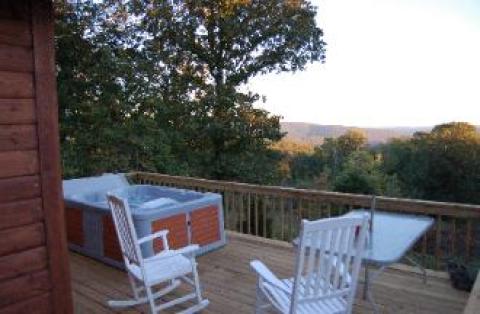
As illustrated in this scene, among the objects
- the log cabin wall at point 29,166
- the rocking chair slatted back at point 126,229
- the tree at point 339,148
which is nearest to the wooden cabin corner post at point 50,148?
the log cabin wall at point 29,166

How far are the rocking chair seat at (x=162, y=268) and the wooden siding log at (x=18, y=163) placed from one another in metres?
1.35

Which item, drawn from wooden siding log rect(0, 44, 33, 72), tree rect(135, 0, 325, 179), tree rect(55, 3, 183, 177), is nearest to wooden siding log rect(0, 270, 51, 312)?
wooden siding log rect(0, 44, 33, 72)

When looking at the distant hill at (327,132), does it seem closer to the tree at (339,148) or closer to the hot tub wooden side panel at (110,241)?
the tree at (339,148)

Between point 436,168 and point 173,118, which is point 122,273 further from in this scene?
point 436,168

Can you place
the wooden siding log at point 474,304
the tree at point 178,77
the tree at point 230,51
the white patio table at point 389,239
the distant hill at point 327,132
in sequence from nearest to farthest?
1. the wooden siding log at point 474,304
2. the white patio table at point 389,239
3. the tree at point 178,77
4. the tree at point 230,51
5. the distant hill at point 327,132

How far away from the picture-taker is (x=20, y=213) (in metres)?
2.20

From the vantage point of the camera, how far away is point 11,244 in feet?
7.13

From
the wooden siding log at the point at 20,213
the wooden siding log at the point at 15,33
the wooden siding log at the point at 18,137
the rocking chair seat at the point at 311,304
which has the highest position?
the wooden siding log at the point at 15,33

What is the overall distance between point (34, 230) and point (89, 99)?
805cm

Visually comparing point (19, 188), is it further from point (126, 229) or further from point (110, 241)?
point (110, 241)

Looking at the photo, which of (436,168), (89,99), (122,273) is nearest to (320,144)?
(436,168)

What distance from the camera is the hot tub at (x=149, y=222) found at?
14.3 feet

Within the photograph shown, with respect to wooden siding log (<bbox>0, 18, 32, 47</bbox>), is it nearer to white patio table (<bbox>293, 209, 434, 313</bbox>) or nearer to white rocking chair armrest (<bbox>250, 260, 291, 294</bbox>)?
white rocking chair armrest (<bbox>250, 260, 291, 294</bbox>)

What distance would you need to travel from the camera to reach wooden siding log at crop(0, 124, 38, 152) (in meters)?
2.11
